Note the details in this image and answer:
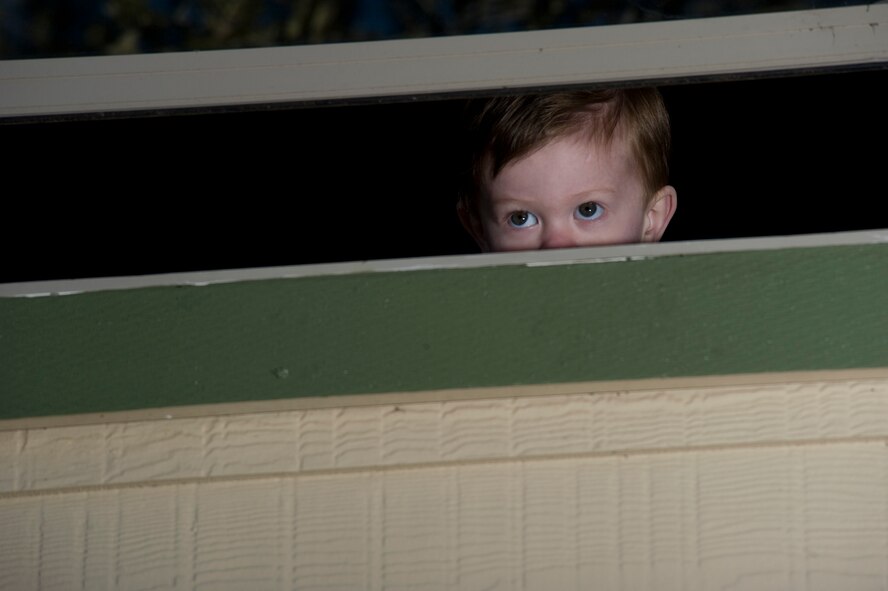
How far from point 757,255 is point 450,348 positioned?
1.44ft

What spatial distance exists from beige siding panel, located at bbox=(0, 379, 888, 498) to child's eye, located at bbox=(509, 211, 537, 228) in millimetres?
808

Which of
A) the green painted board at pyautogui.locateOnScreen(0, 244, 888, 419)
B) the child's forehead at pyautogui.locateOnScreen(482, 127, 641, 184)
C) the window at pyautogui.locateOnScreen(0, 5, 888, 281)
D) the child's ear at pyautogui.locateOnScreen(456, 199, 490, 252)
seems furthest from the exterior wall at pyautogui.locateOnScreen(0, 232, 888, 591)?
the window at pyautogui.locateOnScreen(0, 5, 888, 281)

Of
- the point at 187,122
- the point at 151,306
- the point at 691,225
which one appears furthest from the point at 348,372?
the point at 691,225

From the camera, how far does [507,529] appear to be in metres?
1.74

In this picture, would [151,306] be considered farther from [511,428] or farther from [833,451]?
[833,451]

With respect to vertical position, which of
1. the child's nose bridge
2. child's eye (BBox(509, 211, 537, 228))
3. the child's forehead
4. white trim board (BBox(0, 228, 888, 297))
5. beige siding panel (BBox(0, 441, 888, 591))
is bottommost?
beige siding panel (BBox(0, 441, 888, 591))

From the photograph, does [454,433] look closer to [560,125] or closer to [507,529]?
[507,529]

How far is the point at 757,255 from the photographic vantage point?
172 centimetres

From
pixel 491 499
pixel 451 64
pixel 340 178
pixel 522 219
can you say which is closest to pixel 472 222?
pixel 522 219

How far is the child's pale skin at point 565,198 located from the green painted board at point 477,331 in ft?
2.45

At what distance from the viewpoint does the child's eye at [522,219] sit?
250 centimetres

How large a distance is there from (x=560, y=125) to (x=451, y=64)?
2.66ft

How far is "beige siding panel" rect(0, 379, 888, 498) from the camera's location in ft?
5.67

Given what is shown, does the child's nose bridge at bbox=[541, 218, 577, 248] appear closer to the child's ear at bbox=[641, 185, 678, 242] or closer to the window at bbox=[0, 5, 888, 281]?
the child's ear at bbox=[641, 185, 678, 242]
